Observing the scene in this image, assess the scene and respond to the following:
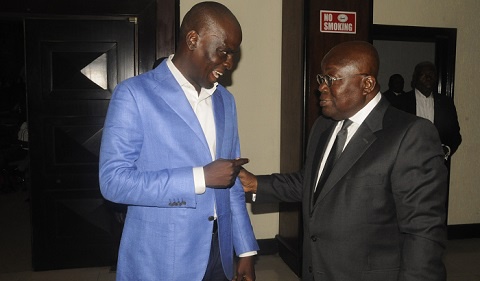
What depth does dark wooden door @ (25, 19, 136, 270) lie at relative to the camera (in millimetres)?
3830

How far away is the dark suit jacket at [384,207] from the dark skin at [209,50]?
1.35 feet

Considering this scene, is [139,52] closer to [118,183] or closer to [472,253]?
[118,183]

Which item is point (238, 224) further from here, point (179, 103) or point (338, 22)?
point (338, 22)

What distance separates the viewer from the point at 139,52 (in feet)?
12.8

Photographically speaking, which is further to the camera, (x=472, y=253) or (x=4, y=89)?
(x=4, y=89)

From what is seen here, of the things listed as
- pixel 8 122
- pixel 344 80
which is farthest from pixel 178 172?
pixel 8 122

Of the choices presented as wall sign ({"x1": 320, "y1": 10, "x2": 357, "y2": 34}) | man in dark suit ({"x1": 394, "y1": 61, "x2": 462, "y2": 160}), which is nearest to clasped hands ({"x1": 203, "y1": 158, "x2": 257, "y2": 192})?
wall sign ({"x1": 320, "y1": 10, "x2": 357, "y2": 34})

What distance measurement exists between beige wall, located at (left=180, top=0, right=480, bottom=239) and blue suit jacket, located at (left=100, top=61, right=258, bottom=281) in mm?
2604

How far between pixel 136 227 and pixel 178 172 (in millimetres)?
281

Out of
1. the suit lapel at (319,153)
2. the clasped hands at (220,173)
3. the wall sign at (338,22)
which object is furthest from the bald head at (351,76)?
the wall sign at (338,22)

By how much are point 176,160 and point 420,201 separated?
0.86 m

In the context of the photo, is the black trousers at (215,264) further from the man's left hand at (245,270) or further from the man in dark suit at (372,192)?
the man in dark suit at (372,192)

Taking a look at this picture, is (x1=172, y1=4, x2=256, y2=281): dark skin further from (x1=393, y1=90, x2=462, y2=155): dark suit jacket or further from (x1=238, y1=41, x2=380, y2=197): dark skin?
(x1=393, y1=90, x2=462, y2=155): dark suit jacket

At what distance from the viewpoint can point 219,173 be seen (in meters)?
1.51
